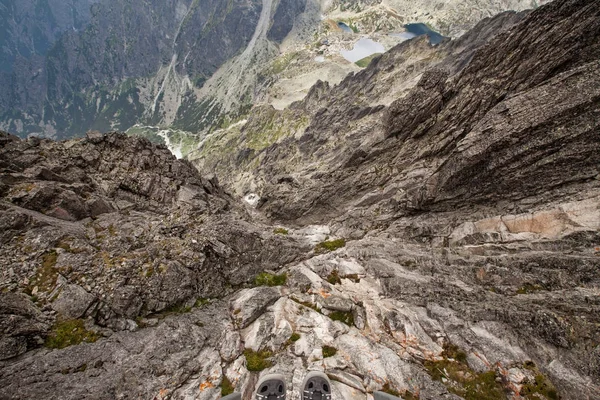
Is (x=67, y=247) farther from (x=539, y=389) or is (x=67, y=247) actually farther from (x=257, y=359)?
(x=539, y=389)

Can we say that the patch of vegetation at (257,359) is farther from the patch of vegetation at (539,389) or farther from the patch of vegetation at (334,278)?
the patch of vegetation at (539,389)

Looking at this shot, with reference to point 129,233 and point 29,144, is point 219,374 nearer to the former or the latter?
point 129,233

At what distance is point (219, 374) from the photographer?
13.8 metres

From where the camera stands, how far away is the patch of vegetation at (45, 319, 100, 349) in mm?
13805

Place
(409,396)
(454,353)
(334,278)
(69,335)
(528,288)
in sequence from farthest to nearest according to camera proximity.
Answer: (334,278) → (528,288) → (454,353) → (69,335) → (409,396)

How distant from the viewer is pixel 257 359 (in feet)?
47.5

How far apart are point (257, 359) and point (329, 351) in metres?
4.27

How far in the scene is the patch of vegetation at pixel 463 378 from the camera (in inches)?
495

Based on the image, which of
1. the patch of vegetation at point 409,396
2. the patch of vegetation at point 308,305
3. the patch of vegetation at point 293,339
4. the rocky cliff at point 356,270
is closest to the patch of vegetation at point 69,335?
the rocky cliff at point 356,270

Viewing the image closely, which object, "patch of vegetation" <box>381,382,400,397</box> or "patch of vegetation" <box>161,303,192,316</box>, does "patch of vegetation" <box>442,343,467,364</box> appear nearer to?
"patch of vegetation" <box>381,382,400,397</box>

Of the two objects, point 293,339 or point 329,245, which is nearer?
point 293,339

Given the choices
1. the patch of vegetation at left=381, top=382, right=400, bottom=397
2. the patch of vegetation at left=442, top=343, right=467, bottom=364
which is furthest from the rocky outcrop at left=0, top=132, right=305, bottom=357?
the patch of vegetation at left=442, top=343, right=467, bottom=364

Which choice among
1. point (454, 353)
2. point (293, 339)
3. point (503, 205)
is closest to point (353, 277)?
point (293, 339)

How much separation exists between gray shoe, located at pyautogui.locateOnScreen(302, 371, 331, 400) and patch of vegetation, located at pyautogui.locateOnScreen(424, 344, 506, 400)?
5775mm
